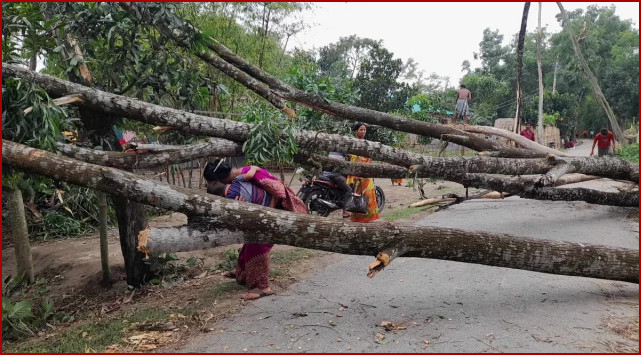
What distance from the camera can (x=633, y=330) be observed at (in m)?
3.28

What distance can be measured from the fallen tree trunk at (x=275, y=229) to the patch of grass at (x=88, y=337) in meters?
0.83

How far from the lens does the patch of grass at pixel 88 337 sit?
10.5 feet

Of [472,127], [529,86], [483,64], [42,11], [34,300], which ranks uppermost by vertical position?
[483,64]

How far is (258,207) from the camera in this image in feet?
11.2

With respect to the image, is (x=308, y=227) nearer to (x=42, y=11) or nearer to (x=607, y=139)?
(x=42, y=11)

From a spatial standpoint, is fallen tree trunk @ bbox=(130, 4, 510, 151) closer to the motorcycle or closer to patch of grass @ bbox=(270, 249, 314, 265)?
the motorcycle

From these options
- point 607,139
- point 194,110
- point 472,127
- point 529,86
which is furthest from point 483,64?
point 194,110

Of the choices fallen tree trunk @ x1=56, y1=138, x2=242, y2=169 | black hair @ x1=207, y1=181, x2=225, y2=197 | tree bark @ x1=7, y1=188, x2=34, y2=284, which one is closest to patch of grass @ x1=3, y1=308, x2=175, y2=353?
black hair @ x1=207, y1=181, x2=225, y2=197

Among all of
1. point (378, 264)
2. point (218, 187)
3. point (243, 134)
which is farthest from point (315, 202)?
point (378, 264)

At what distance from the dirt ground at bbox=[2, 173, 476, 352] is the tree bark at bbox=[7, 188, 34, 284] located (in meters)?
0.23

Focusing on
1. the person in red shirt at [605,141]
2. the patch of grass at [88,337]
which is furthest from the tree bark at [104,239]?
the person in red shirt at [605,141]

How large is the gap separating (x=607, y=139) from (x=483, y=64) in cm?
2622

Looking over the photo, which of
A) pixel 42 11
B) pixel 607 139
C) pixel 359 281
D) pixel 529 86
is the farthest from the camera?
pixel 529 86

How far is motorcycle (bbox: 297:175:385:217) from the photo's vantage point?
786 cm
